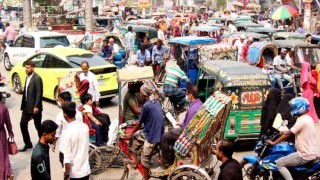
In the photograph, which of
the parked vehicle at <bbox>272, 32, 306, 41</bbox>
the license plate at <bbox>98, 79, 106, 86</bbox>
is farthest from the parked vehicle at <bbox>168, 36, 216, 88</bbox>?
the parked vehicle at <bbox>272, 32, 306, 41</bbox>

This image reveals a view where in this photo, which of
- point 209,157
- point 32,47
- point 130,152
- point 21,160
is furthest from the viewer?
point 32,47

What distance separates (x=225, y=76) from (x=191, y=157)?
2791 millimetres

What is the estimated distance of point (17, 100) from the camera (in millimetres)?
15141

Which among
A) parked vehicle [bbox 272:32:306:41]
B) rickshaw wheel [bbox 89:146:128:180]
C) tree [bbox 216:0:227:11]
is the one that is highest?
tree [bbox 216:0:227:11]

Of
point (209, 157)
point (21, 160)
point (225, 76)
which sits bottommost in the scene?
point (21, 160)

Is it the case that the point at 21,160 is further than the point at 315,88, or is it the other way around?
the point at 315,88

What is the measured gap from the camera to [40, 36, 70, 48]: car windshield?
738 inches

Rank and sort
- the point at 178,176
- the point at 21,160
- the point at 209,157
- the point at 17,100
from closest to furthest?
the point at 178,176, the point at 209,157, the point at 21,160, the point at 17,100

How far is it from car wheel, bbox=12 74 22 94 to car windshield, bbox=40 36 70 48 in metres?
2.86

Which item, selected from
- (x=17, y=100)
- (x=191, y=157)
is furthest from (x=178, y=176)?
(x=17, y=100)

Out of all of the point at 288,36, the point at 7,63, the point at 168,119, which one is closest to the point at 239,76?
the point at 168,119

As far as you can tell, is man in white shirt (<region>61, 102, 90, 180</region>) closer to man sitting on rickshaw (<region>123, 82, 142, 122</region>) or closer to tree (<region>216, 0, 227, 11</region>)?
man sitting on rickshaw (<region>123, 82, 142, 122</region>)

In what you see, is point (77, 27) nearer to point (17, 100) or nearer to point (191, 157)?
point (17, 100)

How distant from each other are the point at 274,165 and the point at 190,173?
3.81ft
